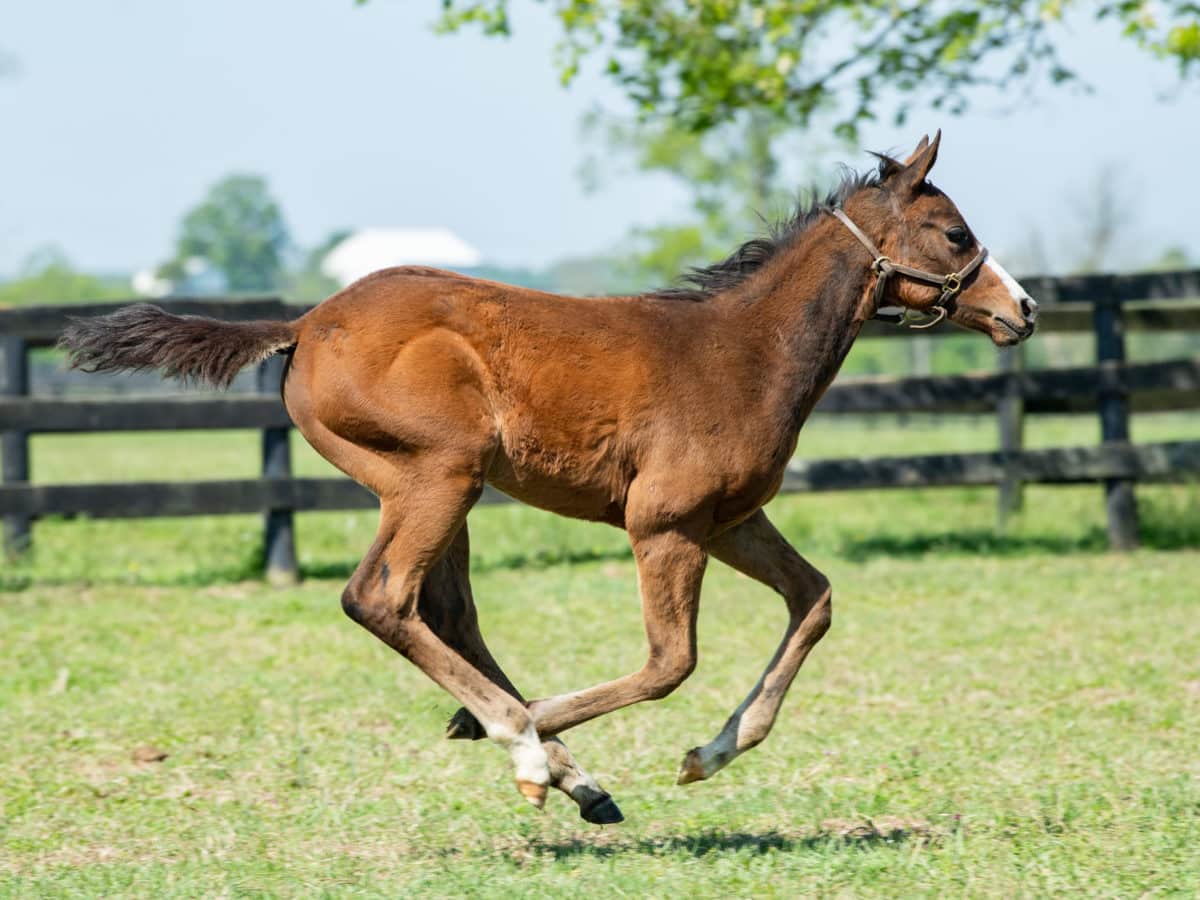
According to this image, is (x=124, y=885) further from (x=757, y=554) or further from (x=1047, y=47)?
(x=1047, y=47)

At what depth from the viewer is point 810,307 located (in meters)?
5.02

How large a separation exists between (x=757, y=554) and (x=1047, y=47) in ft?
25.6

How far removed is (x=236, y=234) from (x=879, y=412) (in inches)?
5529

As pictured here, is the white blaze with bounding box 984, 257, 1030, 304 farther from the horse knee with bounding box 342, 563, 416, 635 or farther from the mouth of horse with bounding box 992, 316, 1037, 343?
the horse knee with bounding box 342, 563, 416, 635

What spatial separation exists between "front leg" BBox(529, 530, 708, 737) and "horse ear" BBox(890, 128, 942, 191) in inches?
57.2

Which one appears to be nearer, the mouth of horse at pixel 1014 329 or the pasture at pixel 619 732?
the pasture at pixel 619 732

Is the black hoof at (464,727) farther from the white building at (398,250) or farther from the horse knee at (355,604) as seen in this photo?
the white building at (398,250)

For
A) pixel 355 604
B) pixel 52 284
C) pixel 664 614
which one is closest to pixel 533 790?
pixel 664 614

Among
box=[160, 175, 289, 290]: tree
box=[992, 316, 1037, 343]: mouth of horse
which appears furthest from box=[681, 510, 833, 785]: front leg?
box=[160, 175, 289, 290]: tree

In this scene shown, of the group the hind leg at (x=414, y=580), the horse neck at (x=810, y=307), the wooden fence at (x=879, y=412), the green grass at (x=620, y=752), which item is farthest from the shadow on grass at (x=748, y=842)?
the wooden fence at (x=879, y=412)

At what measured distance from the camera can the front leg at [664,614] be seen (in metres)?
4.61

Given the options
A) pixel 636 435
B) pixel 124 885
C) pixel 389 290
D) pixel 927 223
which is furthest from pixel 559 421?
pixel 124 885

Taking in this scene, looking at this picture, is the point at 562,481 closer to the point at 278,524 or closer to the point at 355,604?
the point at 355,604

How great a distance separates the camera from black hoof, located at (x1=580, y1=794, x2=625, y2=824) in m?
4.68
